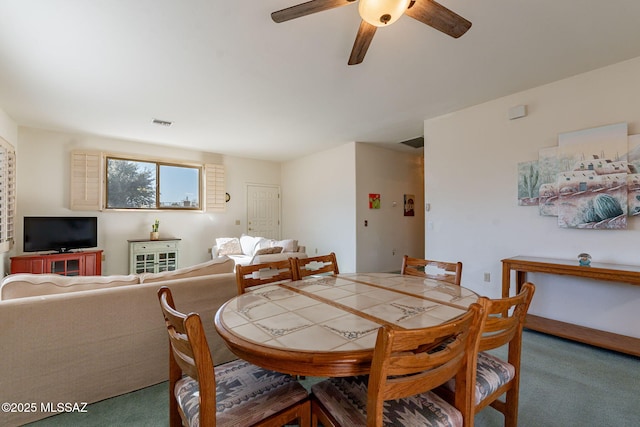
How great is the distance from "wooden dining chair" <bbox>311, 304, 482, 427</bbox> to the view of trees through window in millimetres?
5469

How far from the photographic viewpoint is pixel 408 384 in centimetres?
89

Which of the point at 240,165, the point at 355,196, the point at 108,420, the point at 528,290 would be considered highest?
the point at 240,165

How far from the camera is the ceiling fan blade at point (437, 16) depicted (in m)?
1.51

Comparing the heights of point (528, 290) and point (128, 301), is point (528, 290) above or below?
above

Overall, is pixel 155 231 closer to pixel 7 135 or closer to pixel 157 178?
pixel 157 178

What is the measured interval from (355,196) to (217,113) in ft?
9.00

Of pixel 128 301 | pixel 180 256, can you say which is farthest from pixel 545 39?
pixel 180 256

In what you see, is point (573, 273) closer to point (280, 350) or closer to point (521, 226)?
point (521, 226)

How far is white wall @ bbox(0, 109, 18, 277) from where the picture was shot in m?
3.61

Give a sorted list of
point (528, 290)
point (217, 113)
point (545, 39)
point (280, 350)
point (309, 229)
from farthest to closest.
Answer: point (309, 229) < point (217, 113) < point (545, 39) < point (528, 290) < point (280, 350)

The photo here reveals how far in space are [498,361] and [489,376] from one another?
0.16 m

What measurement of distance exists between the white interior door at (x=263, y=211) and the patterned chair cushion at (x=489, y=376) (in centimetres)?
588

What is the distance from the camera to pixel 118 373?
1.79m

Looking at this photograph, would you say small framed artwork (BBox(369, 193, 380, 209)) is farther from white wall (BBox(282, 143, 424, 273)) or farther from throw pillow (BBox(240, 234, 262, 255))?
throw pillow (BBox(240, 234, 262, 255))
